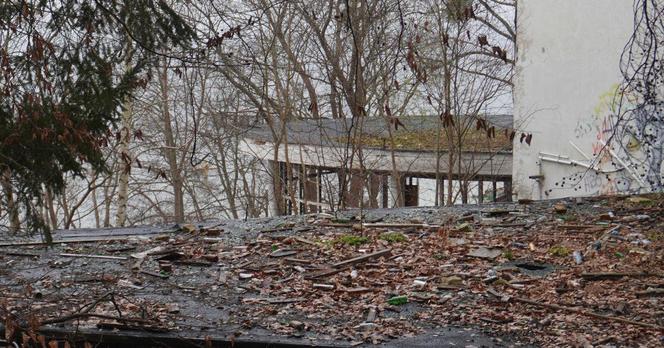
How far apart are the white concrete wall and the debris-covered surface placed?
207 inches

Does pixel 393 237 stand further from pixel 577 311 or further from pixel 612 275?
pixel 577 311

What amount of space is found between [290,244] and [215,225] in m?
1.48

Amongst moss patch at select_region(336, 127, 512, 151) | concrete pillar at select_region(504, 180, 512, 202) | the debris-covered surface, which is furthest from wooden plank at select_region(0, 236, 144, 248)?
concrete pillar at select_region(504, 180, 512, 202)

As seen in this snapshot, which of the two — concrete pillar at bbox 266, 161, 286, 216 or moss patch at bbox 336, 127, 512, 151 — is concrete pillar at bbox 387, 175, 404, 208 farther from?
concrete pillar at bbox 266, 161, 286, 216

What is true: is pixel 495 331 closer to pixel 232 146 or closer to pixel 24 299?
pixel 24 299

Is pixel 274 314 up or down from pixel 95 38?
down

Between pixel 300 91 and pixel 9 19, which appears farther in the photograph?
pixel 300 91

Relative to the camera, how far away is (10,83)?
5.14 m

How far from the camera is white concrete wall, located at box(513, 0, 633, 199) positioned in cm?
1249

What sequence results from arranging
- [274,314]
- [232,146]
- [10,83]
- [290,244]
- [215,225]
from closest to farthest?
[274,314] → [10,83] → [290,244] → [215,225] → [232,146]

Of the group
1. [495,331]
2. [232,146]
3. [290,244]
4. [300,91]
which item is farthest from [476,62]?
[495,331]

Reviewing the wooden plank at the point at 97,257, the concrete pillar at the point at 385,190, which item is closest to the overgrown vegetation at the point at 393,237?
the wooden plank at the point at 97,257

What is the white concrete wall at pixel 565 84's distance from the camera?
12.5 metres

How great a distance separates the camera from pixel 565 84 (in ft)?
43.9
